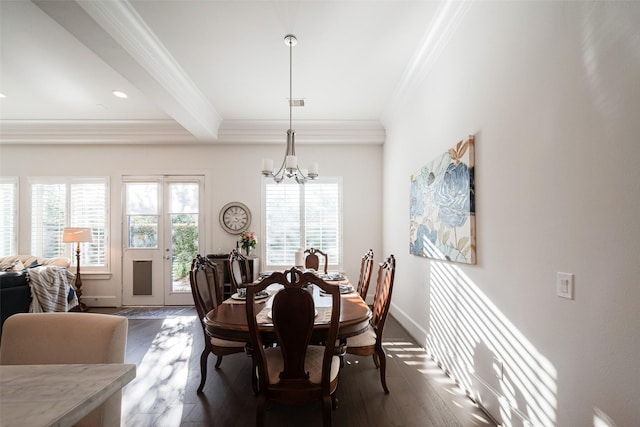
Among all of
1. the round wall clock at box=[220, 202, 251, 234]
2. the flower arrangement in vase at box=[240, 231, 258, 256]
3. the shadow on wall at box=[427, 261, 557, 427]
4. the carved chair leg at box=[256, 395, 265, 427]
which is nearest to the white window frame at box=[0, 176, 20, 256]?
the round wall clock at box=[220, 202, 251, 234]

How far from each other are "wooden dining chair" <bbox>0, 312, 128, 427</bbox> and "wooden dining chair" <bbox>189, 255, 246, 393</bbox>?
3.16 ft

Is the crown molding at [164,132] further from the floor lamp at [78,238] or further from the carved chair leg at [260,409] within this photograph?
the carved chair leg at [260,409]

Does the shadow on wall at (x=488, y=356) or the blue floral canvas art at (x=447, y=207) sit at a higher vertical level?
the blue floral canvas art at (x=447, y=207)

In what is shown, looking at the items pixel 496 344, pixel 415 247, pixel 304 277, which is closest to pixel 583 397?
pixel 496 344

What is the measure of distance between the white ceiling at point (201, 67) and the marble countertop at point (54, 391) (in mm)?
2454

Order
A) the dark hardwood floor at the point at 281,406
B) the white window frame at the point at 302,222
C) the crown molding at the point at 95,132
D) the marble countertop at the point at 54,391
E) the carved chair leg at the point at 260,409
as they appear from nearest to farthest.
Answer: the marble countertop at the point at 54,391, the carved chair leg at the point at 260,409, the dark hardwood floor at the point at 281,406, the crown molding at the point at 95,132, the white window frame at the point at 302,222

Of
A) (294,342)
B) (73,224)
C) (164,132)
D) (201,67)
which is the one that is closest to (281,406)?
(294,342)

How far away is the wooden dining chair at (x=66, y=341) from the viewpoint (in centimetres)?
134

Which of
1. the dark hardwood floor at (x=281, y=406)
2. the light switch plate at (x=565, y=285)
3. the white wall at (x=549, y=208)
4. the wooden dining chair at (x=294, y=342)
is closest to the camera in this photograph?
the white wall at (x=549, y=208)

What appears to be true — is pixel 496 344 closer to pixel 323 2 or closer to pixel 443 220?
pixel 443 220

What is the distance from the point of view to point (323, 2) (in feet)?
8.46

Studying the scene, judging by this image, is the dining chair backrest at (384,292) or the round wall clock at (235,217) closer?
the dining chair backrest at (384,292)

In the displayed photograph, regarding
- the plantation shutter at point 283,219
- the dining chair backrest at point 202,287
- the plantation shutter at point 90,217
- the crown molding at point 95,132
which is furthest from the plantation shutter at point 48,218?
the dining chair backrest at point 202,287

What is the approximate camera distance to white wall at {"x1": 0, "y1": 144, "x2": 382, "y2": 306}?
5.55 metres
